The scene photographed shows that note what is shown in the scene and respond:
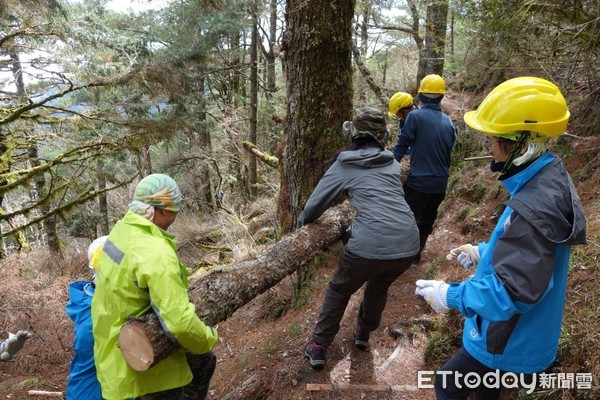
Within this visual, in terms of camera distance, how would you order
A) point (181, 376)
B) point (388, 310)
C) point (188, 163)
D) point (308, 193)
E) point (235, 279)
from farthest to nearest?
1. point (188, 163)
2. point (308, 193)
3. point (388, 310)
4. point (235, 279)
5. point (181, 376)

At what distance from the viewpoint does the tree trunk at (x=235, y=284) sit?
6.61 feet

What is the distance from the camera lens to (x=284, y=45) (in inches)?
168

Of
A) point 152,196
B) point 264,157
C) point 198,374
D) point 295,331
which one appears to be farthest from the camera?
point 264,157

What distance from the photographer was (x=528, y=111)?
1.76 meters

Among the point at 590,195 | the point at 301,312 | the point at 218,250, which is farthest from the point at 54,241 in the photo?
the point at 590,195

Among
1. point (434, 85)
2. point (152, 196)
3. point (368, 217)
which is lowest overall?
point (368, 217)

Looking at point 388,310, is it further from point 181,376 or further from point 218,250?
point 218,250

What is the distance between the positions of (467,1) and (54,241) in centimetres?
1419

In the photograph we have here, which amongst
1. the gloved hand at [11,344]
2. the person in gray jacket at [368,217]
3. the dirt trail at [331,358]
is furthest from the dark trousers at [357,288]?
the gloved hand at [11,344]

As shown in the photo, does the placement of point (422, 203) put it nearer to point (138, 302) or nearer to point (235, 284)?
point (235, 284)

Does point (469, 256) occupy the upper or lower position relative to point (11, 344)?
upper

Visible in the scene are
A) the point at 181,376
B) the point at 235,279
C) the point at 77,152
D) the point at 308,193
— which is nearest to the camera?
the point at 181,376

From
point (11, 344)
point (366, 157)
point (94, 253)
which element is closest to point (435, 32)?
point (366, 157)

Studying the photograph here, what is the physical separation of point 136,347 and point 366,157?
208cm
